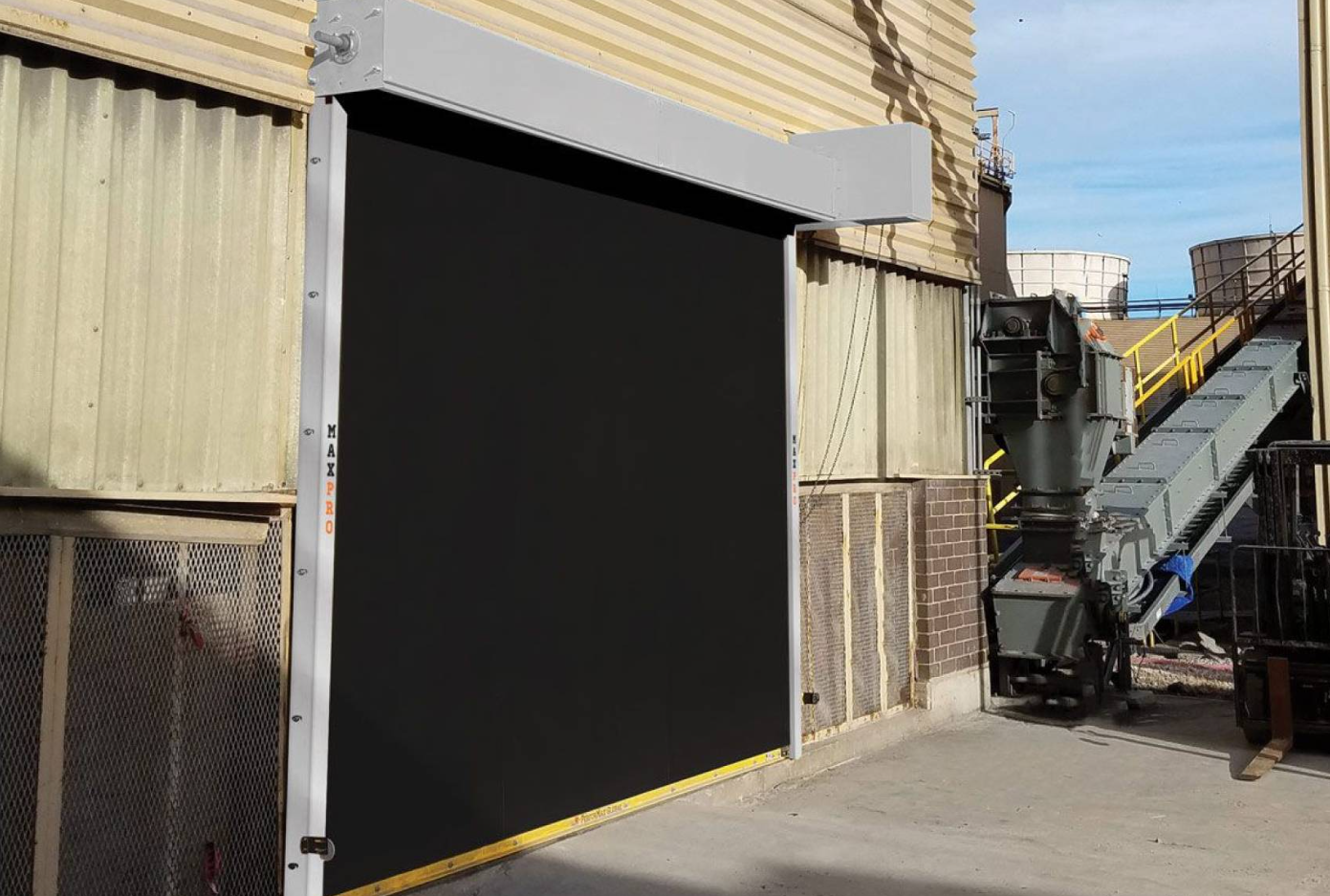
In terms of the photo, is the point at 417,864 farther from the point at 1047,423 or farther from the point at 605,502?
the point at 1047,423

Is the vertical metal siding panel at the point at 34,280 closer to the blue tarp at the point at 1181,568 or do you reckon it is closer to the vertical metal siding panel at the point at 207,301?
the vertical metal siding panel at the point at 207,301

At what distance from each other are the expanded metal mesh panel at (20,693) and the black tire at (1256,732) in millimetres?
9373

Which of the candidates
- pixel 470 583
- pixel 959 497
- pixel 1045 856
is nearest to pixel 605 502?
pixel 470 583

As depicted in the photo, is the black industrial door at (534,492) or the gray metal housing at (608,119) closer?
the gray metal housing at (608,119)

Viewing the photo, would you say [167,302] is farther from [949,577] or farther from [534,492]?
[949,577]

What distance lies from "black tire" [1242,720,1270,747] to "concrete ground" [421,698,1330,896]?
0.14 meters

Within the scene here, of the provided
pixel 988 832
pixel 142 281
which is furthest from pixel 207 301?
pixel 988 832

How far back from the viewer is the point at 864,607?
10.6m

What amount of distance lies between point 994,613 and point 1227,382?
6057 millimetres

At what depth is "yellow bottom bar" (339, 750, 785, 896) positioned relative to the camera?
602cm

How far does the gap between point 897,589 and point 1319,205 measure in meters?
7.19

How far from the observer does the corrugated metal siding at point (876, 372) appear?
10.1 metres

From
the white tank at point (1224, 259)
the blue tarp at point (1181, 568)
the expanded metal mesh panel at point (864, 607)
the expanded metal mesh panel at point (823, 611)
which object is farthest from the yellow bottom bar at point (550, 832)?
the white tank at point (1224, 259)

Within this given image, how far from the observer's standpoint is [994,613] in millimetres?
12172
